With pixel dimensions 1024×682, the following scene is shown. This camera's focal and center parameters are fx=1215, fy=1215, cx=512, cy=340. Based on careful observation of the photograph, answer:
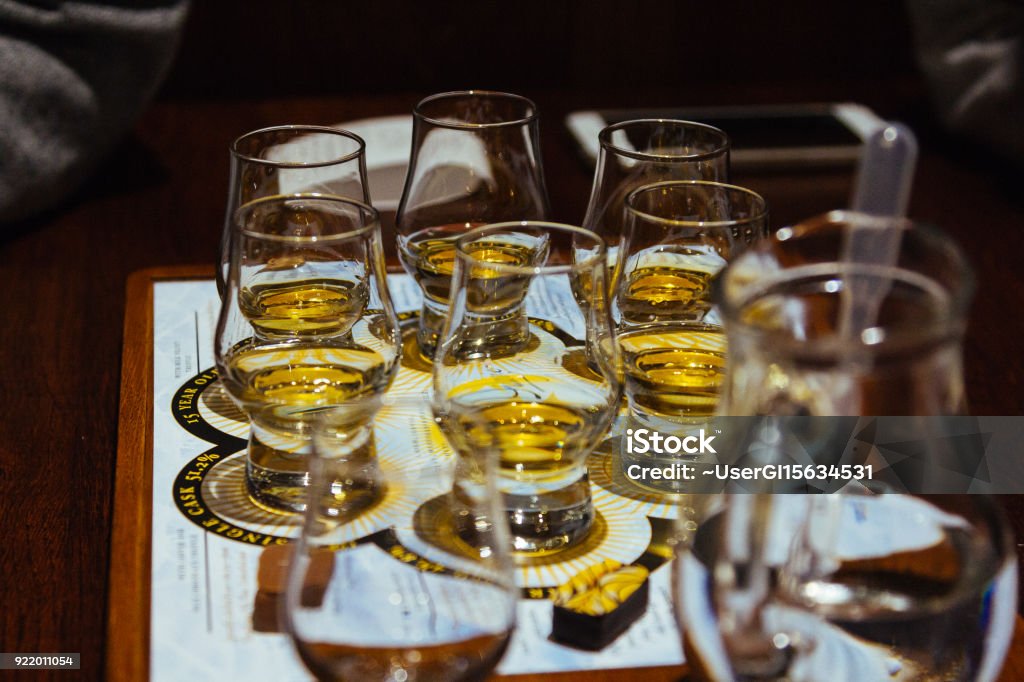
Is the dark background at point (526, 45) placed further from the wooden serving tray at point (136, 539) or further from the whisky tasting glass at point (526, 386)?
the whisky tasting glass at point (526, 386)

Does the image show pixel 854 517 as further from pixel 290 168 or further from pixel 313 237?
pixel 290 168

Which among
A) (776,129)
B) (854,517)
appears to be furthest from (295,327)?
(776,129)

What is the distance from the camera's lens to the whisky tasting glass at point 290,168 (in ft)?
2.24

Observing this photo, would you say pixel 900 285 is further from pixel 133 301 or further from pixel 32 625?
pixel 133 301

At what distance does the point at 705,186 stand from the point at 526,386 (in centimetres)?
16

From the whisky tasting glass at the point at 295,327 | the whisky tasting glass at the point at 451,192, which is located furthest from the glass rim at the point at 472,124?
the whisky tasting glass at the point at 295,327

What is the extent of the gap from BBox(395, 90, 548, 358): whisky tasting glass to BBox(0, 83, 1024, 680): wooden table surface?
0.20 metres

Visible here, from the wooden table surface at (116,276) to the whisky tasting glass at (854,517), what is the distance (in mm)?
110

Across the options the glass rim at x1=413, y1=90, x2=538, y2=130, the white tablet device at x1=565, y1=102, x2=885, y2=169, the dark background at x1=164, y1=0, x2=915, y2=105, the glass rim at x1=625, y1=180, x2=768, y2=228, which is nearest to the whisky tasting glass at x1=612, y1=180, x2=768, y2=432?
the glass rim at x1=625, y1=180, x2=768, y2=228

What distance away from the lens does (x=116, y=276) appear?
879 mm

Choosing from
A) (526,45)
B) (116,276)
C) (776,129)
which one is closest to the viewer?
(116,276)

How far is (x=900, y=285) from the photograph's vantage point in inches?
13.9

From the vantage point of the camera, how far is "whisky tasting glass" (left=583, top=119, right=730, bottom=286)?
66 cm

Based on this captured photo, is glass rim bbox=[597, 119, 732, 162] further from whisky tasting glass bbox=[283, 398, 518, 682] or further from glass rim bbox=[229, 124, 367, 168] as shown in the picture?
whisky tasting glass bbox=[283, 398, 518, 682]
